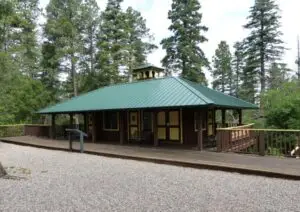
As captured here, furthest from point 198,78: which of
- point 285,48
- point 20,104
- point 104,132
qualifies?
point 20,104

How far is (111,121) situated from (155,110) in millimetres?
3603

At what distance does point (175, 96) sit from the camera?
36.6ft

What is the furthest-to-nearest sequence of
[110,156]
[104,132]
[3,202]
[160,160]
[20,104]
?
[20,104] < [104,132] < [110,156] < [160,160] < [3,202]

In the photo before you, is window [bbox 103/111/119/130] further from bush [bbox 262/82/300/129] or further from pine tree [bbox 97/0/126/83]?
pine tree [bbox 97/0/126/83]

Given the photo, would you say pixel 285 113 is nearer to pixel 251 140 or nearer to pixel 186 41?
pixel 251 140

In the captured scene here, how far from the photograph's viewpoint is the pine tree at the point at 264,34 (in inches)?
1027

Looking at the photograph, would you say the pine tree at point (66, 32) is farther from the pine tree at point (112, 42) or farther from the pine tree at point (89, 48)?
the pine tree at point (112, 42)

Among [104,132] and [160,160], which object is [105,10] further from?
[160,160]

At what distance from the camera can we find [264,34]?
2617 cm

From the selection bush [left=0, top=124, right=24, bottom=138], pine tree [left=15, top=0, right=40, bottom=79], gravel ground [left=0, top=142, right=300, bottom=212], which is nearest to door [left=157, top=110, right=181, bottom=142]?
gravel ground [left=0, top=142, right=300, bottom=212]

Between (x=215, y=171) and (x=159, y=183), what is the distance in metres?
1.88

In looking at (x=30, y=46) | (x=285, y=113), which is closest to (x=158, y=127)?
(x=285, y=113)

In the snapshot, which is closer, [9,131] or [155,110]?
[155,110]

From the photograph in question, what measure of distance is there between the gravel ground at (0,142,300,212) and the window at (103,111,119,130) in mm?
6168
